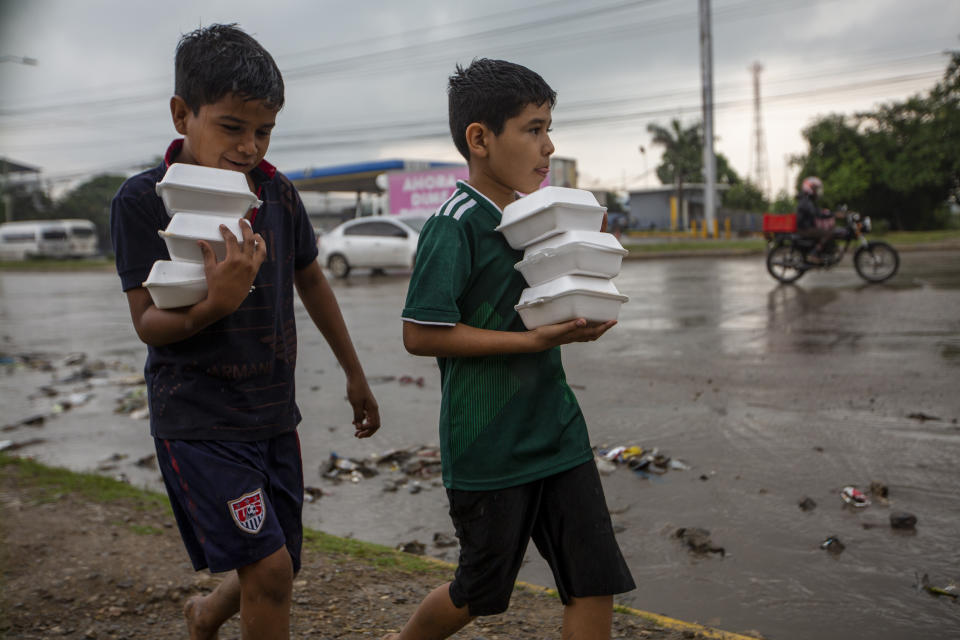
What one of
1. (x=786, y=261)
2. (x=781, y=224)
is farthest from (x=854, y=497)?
(x=781, y=224)

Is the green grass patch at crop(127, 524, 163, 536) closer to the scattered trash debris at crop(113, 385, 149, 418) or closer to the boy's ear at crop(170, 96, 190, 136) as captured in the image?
the boy's ear at crop(170, 96, 190, 136)

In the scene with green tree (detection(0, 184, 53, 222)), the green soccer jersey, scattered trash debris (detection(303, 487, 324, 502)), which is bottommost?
scattered trash debris (detection(303, 487, 324, 502))

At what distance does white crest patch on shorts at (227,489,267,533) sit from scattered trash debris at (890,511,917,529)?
2.71 meters

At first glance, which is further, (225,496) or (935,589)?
(935,589)

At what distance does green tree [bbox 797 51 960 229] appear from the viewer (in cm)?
3538

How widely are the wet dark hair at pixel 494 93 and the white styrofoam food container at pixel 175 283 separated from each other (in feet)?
2.49

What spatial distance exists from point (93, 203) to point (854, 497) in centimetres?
7898

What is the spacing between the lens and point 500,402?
2025 millimetres

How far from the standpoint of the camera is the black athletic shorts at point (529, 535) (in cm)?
202

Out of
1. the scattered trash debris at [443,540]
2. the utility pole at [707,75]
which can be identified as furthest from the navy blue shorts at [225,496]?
the utility pole at [707,75]

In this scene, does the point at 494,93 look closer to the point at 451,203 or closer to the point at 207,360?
the point at 451,203

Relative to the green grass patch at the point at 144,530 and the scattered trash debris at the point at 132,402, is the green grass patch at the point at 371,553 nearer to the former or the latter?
the green grass patch at the point at 144,530

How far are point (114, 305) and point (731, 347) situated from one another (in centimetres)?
1346

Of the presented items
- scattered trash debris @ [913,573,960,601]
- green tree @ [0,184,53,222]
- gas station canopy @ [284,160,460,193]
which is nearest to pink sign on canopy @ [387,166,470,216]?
gas station canopy @ [284,160,460,193]
